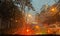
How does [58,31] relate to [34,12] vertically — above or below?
below

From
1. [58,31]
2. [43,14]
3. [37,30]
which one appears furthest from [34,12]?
[58,31]

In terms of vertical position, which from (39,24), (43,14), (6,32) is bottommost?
(6,32)

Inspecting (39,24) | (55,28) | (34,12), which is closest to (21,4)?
(34,12)

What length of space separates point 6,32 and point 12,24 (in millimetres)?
118

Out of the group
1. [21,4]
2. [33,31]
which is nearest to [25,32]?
[33,31]

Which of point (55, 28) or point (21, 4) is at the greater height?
point (21, 4)

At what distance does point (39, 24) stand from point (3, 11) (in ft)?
1.49

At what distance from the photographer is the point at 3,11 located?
1.71m

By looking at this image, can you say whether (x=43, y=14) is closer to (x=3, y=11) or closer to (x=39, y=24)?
(x=39, y=24)

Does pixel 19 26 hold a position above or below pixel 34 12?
below

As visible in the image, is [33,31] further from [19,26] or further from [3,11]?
[3,11]

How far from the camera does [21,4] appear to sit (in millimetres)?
1745

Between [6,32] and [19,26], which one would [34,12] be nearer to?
[19,26]

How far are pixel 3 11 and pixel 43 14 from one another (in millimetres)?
475
